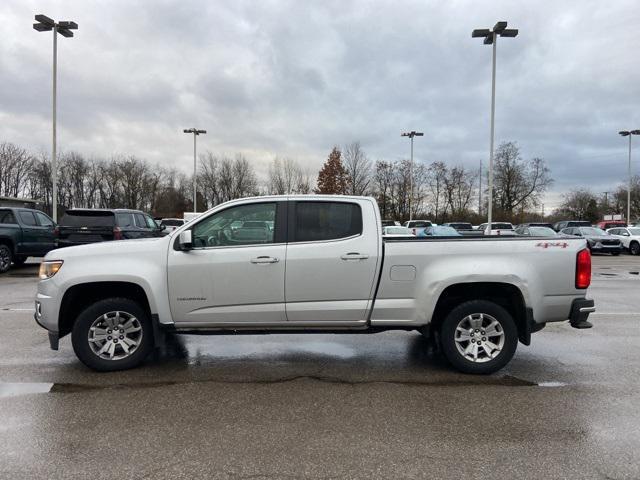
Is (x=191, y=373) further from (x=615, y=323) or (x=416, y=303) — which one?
(x=615, y=323)

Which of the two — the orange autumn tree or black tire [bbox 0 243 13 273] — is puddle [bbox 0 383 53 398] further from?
the orange autumn tree

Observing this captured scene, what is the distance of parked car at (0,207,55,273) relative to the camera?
569 inches

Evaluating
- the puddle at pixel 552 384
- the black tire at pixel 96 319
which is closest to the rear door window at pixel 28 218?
the black tire at pixel 96 319

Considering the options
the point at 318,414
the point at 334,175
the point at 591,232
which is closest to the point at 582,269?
the point at 318,414

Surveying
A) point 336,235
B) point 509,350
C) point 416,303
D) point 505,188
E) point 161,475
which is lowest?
point 161,475

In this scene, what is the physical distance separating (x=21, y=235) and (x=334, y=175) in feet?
166

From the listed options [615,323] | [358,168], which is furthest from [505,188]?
[615,323]

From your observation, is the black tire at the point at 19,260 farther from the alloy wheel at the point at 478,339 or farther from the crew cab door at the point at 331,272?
the alloy wheel at the point at 478,339

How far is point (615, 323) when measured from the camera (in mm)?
7863

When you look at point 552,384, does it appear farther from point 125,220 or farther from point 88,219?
point 125,220

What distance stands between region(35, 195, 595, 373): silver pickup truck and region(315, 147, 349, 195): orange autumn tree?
191 ft

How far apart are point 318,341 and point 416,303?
205 centimetres

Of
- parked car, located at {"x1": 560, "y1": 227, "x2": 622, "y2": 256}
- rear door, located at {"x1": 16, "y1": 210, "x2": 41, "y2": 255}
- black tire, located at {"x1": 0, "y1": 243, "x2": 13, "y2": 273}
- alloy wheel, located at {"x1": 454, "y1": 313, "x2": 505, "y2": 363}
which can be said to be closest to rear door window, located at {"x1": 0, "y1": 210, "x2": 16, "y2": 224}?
rear door, located at {"x1": 16, "y1": 210, "x2": 41, "y2": 255}

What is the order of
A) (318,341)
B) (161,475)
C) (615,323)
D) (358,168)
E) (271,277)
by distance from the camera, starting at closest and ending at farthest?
(161,475), (271,277), (318,341), (615,323), (358,168)
